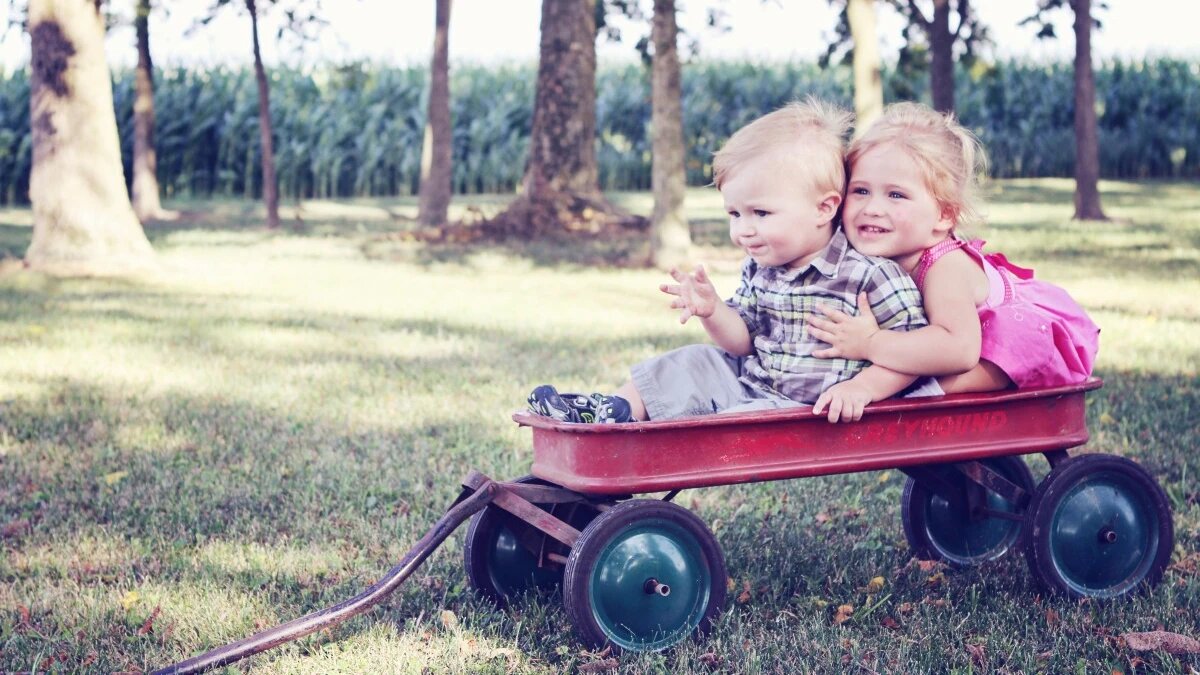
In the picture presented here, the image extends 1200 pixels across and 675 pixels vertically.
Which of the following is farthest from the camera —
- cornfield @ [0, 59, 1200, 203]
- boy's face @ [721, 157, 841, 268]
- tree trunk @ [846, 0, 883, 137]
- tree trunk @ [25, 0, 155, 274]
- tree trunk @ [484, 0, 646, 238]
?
cornfield @ [0, 59, 1200, 203]

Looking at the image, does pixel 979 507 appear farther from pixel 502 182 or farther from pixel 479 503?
pixel 502 182

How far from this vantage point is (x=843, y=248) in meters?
3.50

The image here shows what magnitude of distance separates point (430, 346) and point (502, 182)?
63.3 feet

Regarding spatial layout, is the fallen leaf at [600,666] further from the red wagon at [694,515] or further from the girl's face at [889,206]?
the girl's face at [889,206]

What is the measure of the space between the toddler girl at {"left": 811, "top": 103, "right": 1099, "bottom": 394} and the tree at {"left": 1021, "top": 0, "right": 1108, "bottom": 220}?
13143 millimetres

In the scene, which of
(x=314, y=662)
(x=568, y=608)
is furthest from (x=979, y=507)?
(x=314, y=662)

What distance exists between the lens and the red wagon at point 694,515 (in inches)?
125

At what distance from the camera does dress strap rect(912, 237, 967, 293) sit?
354 centimetres

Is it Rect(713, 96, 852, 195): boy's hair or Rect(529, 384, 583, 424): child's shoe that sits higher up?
Rect(713, 96, 852, 195): boy's hair

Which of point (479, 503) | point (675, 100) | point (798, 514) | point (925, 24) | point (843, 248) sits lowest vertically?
point (798, 514)

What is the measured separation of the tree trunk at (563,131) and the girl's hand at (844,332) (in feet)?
37.9

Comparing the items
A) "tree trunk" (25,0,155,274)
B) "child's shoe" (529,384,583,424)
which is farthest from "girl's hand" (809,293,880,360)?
"tree trunk" (25,0,155,274)

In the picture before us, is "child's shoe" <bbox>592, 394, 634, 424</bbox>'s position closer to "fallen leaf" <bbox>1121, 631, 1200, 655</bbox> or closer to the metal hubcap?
the metal hubcap

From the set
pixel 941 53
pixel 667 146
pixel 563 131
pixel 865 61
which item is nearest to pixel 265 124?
pixel 563 131
